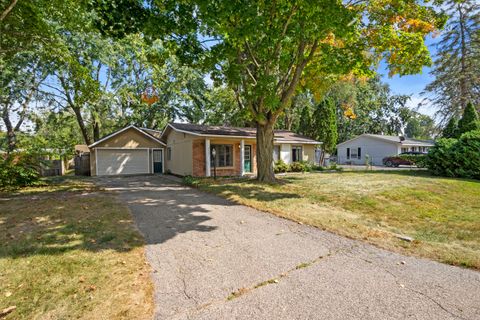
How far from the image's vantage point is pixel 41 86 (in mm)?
21922

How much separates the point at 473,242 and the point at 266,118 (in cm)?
805

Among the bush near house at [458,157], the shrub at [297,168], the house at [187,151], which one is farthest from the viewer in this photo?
the shrub at [297,168]

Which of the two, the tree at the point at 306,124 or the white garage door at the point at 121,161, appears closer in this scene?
the white garage door at the point at 121,161

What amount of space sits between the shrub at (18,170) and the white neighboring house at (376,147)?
30.1 metres

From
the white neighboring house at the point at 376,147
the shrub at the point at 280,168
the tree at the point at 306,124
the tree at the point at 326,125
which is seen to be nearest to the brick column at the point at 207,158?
the shrub at the point at 280,168

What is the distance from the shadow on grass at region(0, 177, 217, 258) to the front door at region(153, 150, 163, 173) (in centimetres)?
1178

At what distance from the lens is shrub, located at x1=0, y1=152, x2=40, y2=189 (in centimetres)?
1104

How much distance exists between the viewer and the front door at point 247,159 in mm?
17172

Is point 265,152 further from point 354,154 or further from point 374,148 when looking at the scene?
point 354,154

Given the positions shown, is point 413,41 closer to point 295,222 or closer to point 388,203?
point 388,203

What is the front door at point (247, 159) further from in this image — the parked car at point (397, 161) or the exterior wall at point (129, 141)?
the parked car at point (397, 161)

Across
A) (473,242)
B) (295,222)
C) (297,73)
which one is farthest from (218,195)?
(473,242)

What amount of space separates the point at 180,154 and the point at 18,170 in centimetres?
845

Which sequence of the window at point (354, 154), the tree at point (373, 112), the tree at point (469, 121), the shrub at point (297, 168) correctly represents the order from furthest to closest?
1. the tree at point (373, 112)
2. the window at point (354, 154)
3. the shrub at point (297, 168)
4. the tree at point (469, 121)
